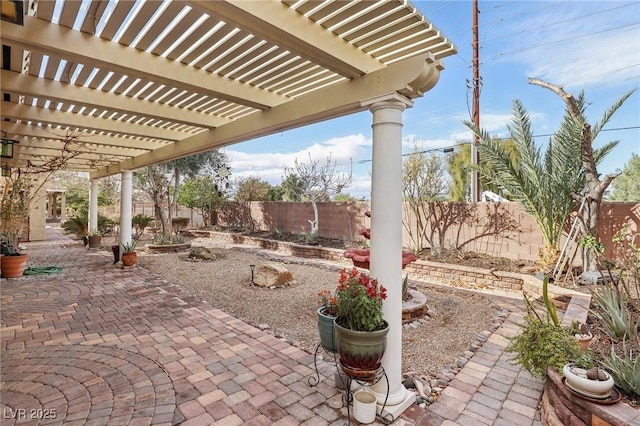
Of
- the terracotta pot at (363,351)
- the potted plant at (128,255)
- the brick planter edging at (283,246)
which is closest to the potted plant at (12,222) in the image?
the potted plant at (128,255)

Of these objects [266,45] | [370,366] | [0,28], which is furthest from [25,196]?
[370,366]

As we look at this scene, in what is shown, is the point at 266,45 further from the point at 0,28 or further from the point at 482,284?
the point at 482,284

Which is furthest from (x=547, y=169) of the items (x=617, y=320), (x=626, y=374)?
(x=626, y=374)

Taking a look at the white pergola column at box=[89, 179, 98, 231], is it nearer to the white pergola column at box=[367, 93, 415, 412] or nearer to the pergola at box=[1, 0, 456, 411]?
the pergola at box=[1, 0, 456, 411]

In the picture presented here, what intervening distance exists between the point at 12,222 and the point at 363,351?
333 inches

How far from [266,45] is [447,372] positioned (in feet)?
11.7

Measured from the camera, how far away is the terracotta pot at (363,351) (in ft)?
7.13

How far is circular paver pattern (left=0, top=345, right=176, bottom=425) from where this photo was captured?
225 centimetres

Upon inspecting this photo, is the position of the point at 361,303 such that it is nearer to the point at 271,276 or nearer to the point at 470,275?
the point at 271,276

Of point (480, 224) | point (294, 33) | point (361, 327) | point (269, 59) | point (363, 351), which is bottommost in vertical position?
point (363, 351)

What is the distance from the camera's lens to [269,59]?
298 cm

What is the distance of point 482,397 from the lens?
8.61 ft

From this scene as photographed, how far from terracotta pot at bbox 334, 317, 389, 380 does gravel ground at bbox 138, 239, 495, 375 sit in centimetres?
109

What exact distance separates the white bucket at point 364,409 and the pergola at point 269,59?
0.22m
